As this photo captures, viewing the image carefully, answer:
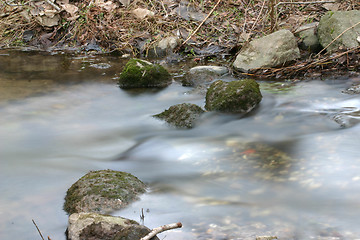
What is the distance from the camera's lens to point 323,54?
22.5 feet

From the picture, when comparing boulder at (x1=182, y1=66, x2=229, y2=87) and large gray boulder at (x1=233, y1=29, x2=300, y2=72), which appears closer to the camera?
large gray boulder at (x1=233, y1=29, x2=300, y2=72)

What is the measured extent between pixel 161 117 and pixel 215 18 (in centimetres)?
442

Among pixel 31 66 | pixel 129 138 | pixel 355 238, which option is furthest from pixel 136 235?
pixel 31 66

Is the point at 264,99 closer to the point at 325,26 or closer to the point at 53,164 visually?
the point at 325,26

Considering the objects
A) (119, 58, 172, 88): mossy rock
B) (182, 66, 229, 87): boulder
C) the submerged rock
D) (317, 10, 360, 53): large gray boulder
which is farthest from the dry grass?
(119, 58, 172, 88): mossy rock

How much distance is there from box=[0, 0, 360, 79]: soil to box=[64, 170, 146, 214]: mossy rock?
16.1 ft

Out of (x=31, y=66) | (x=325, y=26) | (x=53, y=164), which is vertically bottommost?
(x=53, y=164)

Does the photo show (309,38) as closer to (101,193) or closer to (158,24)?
(158,24)

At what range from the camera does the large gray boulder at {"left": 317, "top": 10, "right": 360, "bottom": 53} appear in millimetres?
6656

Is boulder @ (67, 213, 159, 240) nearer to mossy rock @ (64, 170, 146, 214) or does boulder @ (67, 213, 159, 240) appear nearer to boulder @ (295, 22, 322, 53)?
mossy rock @ (64, 170, 146, 214)

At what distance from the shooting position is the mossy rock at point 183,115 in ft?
16.5

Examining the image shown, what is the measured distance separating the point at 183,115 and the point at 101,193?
84.7 inches

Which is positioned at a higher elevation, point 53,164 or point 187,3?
point 187,3

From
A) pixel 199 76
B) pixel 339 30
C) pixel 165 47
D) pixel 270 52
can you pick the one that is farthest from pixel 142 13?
pixel 339 30
